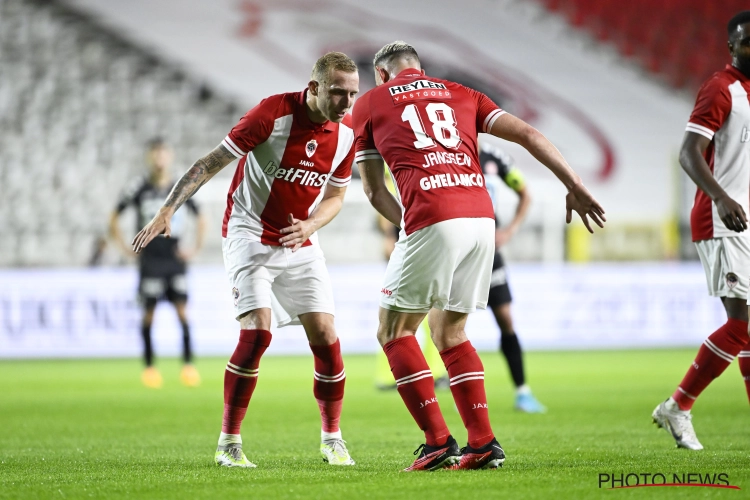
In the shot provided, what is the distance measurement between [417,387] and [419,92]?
4.73 feet

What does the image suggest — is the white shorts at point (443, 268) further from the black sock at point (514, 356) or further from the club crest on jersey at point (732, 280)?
the black sock at point (514, 356)

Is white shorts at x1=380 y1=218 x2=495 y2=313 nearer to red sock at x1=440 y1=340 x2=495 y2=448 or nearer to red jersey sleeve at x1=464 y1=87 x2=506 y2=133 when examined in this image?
red sock at x1=440 y1=340 x2=495 y2=448

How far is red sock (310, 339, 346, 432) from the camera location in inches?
218

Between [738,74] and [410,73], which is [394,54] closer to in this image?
[410,73]

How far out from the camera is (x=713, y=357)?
5781mm

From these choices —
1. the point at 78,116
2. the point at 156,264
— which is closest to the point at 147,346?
the point at 156,264

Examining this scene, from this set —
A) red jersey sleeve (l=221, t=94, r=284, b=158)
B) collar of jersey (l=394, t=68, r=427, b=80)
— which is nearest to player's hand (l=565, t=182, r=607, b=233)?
collar of jersey (l=394, t=68, r=427, b=80)

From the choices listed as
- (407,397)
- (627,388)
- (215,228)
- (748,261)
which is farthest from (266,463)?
(215,228)

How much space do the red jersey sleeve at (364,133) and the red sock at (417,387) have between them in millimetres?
944

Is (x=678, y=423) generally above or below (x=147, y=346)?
above

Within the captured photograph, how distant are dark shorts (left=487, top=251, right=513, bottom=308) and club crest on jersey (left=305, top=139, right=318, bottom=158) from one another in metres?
3.14

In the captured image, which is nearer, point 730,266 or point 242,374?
point 242,374

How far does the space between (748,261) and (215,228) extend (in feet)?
45.1

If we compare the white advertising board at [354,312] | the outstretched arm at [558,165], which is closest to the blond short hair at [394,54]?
the outstretched arm at [558,165]
